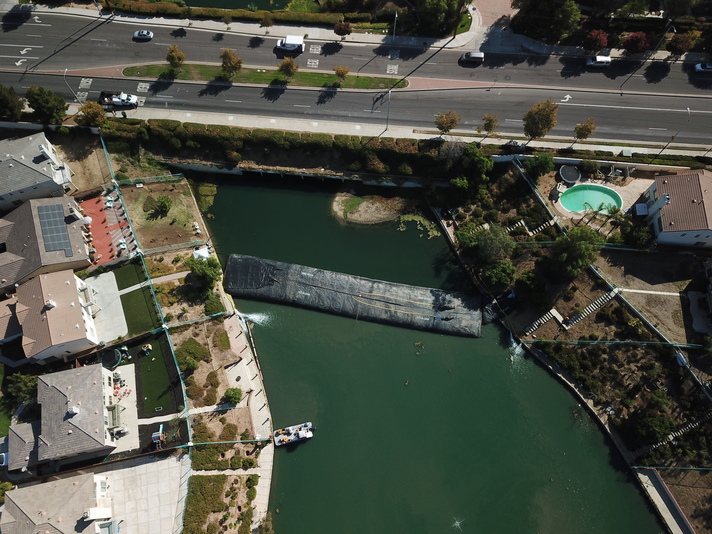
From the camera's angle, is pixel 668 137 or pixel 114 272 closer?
pixel 114 272

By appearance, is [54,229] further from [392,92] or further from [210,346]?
[392,92]

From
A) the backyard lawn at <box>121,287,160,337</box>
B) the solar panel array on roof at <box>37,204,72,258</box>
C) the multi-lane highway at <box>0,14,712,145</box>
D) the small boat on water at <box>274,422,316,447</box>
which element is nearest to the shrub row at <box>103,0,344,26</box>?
the multi-lane highway at <box>0,14,712,145</box>

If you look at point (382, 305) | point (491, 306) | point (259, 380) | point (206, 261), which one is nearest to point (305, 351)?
point (259, 380)

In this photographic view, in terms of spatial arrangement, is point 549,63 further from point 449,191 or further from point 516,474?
point 516,474

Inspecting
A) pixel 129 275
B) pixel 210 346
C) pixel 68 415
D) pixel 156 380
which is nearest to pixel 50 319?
pixel 129 275

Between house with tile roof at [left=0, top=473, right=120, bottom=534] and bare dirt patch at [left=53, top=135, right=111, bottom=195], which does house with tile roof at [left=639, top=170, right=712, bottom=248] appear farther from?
bare dirt patch at [left=53, top=135, right=111, bottom=195]

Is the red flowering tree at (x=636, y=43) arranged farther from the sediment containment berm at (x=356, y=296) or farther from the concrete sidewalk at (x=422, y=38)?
the sediment containment berm at (x=356, y=296)
